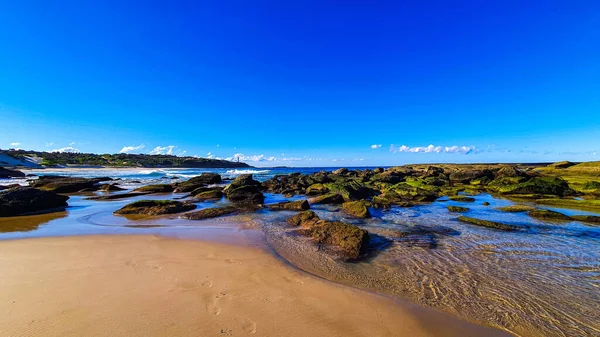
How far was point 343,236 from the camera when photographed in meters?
7.31

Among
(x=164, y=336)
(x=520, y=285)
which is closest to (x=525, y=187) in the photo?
(x=520, y=285)

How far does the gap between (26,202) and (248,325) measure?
14.8 meters

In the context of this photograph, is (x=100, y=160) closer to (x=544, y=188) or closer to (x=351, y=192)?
(x=351, y=192)

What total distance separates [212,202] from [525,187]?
21068mm

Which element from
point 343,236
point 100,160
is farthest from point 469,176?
point 100,160

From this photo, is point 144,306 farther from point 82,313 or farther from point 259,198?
point 259,198

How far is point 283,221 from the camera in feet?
35.0

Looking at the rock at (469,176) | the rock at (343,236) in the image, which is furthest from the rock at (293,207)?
the rock at (469,176)

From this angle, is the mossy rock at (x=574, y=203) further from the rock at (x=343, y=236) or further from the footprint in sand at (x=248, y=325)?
the footprint in sand at (x=248, y=325)

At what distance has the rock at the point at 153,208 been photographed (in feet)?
39.2

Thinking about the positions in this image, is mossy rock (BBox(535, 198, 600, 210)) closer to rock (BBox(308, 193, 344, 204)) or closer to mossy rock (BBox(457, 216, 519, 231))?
mossy rock (BBox(457, 216, 519, 231))

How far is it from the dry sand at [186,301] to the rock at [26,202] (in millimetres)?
7716

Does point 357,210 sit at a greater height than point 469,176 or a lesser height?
lesser

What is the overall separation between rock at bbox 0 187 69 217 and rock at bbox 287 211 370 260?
1315 cm
